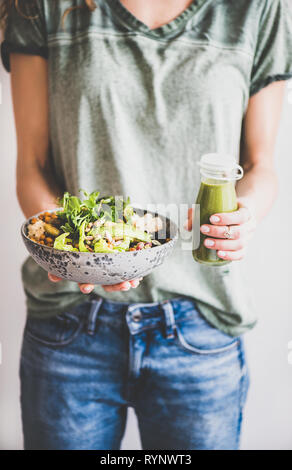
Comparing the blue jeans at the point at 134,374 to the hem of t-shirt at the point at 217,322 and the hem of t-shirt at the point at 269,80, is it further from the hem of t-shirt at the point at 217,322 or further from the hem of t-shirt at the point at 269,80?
the hem of t-shirt at the point at 269,80

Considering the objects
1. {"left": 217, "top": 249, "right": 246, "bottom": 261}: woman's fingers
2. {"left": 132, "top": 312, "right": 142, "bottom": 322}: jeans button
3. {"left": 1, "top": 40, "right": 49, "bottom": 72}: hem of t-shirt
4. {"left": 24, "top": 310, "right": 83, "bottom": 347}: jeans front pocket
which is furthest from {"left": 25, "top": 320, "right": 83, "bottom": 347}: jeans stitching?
{"left": 1, "top": 40, "right": 49, "bottom": 72}: hem of t-shirt

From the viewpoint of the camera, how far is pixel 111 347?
0.90m

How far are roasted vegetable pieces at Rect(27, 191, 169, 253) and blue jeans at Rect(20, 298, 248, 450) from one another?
234mm

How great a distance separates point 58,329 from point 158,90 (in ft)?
1.94

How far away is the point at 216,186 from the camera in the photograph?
2.51 feet

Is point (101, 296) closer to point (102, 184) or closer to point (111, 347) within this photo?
point (111, 347)

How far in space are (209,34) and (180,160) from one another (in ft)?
0.92

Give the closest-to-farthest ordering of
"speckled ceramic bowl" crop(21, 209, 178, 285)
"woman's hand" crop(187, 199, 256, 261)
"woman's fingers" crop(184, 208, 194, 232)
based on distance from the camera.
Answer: "speckled ceramic bowl" crop(21, 209, 178, 285), "woman's hand" crop(187, 199, 256, 261), "woman's fingers" crop(184, 208, 194, 232)

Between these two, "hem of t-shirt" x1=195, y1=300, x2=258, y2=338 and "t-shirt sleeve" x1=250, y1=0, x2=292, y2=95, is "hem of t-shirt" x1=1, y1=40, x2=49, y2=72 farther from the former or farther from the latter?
"hem of t-shirt" x1=195, y1=300, x2=258, y2=338

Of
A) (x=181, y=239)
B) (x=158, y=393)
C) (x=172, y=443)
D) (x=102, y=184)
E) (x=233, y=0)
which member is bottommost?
(x=172, y=443)

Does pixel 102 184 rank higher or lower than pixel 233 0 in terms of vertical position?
lower

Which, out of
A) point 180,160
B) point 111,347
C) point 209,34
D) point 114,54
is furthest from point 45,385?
point 209,34

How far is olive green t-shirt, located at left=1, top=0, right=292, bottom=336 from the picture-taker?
2.84 ft
